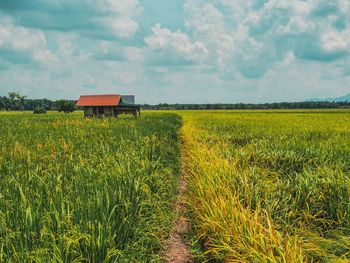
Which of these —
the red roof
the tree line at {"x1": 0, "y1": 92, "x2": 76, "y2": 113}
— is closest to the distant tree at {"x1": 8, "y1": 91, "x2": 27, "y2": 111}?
the tree line at {"x1": 0, "y1": 92, "x2": 76, "y2": 113}

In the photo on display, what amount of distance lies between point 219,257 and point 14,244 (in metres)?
2.25

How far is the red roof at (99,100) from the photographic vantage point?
59287 mm

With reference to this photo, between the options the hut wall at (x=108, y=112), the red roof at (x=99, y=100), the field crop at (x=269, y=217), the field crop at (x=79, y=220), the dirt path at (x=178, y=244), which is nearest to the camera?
the field crop at (x=79, y=220)

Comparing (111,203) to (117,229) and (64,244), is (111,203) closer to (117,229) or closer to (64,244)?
(117,229)

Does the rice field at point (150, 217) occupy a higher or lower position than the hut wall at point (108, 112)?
lower

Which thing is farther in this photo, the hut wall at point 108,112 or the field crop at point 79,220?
the hut wall at point 108,112

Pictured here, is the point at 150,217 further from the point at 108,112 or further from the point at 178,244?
the point at 108,112

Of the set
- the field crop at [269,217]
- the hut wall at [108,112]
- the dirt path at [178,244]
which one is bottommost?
the dirt path at [178,244]

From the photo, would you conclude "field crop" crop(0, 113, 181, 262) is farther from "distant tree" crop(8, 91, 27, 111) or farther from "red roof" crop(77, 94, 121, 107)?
"distant tree" crop(8, 91, 27, 111)

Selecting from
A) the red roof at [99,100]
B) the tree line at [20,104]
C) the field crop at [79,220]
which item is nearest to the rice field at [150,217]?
the field crop at [79,220]

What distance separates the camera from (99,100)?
60594mm

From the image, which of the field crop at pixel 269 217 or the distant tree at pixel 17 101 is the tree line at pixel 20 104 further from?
the field crop at pixel 269 217

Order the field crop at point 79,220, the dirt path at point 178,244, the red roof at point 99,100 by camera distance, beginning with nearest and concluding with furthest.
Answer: the field crop at point 79,220 → the dirt path at point 178,244 → the red roof at point 99,100

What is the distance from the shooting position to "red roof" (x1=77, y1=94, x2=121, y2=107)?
195ft
